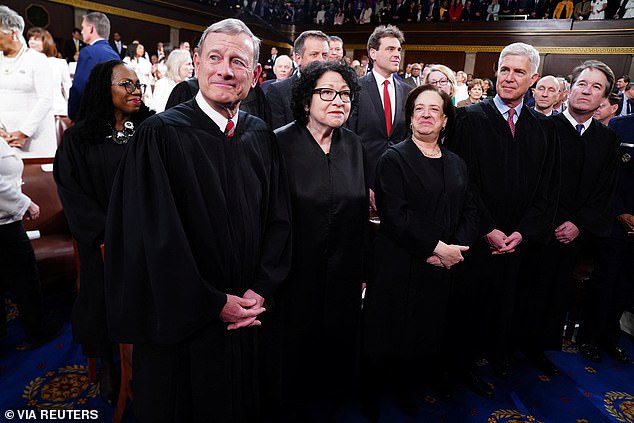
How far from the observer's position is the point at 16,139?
3699mm

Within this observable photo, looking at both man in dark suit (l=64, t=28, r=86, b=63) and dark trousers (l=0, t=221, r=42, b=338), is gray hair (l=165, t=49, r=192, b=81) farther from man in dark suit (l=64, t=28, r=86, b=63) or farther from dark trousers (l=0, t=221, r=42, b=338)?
man in dark suit (l=64, t=28, r=86, b=63)

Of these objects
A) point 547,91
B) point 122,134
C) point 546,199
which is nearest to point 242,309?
point 122,134

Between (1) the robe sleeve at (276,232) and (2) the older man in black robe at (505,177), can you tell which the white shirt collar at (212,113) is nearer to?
(1) the robe sleeve at (276,232)

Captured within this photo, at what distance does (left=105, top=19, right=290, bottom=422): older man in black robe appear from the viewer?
1522 millimetres

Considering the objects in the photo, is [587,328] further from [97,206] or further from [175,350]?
[97,206]

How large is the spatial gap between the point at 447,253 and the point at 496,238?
480 mm

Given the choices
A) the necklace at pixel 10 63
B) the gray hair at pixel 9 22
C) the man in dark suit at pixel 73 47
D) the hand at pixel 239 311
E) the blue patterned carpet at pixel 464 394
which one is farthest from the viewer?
the man in dark suit at pixel 73 47

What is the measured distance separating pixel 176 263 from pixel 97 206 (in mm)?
859

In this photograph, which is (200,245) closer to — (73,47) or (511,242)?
(511,242)

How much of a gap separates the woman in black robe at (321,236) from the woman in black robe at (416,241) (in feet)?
0.45

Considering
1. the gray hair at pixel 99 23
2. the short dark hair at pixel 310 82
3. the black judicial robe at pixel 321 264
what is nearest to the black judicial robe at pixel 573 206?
the black judicial robe at pixel 321 264

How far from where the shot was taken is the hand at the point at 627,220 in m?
2.92

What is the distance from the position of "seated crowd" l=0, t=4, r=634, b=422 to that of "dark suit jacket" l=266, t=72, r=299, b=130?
1 cm

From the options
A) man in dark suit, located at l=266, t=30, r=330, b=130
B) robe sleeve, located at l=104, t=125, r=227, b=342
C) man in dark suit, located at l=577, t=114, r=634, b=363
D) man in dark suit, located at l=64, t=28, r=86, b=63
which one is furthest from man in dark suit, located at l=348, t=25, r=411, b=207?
man in dark suit, located at l=64, t=28, r=86, b=63
